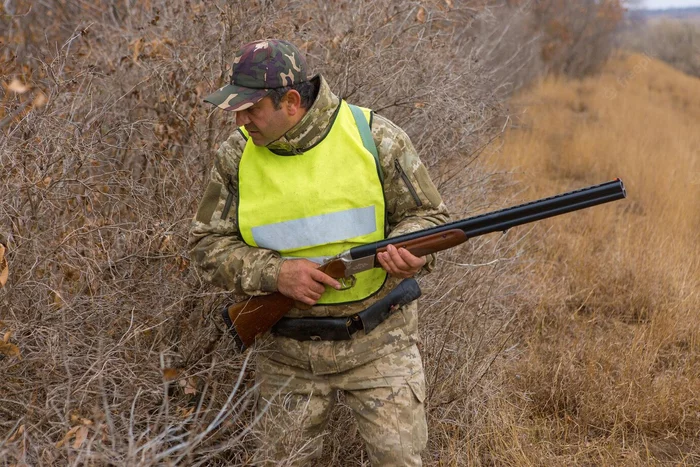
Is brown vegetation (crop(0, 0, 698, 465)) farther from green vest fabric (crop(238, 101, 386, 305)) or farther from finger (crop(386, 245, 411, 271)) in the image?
finger (crop(386, 245, 411, 271))

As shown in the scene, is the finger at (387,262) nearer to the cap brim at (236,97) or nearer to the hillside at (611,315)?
the cap brim at (236,97)

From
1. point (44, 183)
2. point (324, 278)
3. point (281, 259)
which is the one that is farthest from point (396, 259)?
point (44, 183)

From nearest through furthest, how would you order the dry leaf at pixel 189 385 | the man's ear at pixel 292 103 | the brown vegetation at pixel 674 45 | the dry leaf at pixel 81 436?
the dry leaf at pixel 81 436, the man's ear at pixel 292 103, the dry leaf at pixel 189 385, the brown vegetation at pixel 674 45

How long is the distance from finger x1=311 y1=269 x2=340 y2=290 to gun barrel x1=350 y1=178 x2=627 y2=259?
109 millimetres

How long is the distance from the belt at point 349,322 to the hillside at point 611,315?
1.12 meters

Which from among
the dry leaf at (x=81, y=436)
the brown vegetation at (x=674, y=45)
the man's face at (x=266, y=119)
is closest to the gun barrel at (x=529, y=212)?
the man's face at (x=266, y=119)

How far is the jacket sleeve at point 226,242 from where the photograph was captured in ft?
8.91

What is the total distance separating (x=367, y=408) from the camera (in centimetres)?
273

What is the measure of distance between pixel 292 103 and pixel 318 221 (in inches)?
16.7

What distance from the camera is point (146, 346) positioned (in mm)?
3195

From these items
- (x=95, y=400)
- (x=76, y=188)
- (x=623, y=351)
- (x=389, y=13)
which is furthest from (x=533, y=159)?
(x=95, y=400)

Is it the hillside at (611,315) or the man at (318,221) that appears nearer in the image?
the man at (318,221)

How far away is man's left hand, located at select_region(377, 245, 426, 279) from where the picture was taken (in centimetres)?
256

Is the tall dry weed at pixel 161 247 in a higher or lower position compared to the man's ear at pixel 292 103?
lower
